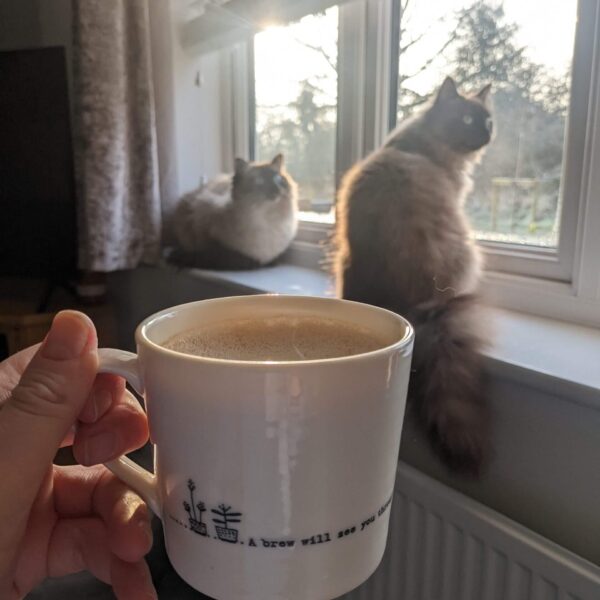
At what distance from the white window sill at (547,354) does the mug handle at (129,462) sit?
435mm

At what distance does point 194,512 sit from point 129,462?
0.13 metres

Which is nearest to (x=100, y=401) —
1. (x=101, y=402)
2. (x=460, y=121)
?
(x=101, y=402)

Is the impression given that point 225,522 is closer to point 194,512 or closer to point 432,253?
point 194,512

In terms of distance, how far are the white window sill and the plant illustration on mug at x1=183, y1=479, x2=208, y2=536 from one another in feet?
1.43

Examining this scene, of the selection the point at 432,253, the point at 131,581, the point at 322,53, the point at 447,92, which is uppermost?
the point at 322,53

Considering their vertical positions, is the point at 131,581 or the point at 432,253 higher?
the point at 432,253

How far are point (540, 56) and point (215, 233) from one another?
2.46 feet

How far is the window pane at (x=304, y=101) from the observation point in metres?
1.31

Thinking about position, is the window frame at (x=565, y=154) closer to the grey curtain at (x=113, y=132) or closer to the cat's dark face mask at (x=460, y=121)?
the cat's dark face mask at (x=460, y=121)

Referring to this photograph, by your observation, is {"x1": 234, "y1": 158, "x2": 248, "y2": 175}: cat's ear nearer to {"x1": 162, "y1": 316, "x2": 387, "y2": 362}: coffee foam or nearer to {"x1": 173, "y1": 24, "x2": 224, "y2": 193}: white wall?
{"x1": 173, "y1": 24, "x2": 224, "y2": 193}: white wall

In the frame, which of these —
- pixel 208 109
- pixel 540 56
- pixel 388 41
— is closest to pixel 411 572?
pixel 540 56

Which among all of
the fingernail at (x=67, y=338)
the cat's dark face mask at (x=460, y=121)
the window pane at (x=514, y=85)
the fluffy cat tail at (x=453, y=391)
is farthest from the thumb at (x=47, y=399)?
the window pane at (x=514, y=85)

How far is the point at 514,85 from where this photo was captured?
0.94m

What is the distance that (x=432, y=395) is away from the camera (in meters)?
0.66
